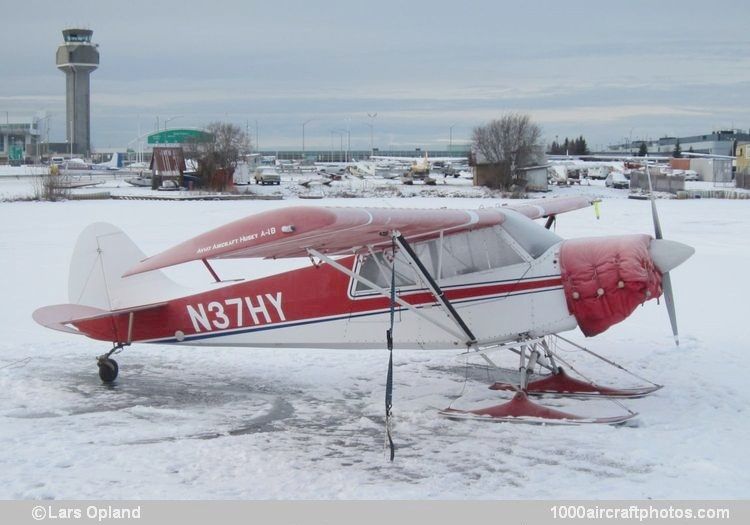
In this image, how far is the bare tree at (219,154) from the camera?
187ft

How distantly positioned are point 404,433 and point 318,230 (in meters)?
2.30

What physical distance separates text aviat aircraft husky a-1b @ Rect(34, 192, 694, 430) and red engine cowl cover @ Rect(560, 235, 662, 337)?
0.5 inches

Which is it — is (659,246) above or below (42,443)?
above

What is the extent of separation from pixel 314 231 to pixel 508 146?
2036 inches

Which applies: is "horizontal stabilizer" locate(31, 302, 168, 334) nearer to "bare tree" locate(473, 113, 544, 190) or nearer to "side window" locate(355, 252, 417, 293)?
"side window" locate(355, 252, 417, 293)

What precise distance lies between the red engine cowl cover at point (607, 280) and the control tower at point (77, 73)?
15549 cm

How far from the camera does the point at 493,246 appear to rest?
28.9 feet

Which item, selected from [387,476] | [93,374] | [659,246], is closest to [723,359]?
[659,246]

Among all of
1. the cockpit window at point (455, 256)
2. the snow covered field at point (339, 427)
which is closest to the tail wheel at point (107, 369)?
the snow covered field at point (339, 427)

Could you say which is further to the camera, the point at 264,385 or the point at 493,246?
the point at 264,385

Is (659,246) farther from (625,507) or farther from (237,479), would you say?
(237,479)

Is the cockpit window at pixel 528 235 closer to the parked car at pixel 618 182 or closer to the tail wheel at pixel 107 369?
the tail wheel at pixel 107 369

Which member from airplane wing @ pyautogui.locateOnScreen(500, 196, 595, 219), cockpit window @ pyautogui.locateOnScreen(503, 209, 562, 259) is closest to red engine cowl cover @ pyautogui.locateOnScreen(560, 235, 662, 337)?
cockpit window @ pyautogui.locateOnScreen(503, 209, 562, 259)

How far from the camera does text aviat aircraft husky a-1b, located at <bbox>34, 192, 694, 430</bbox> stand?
7.92 metres
